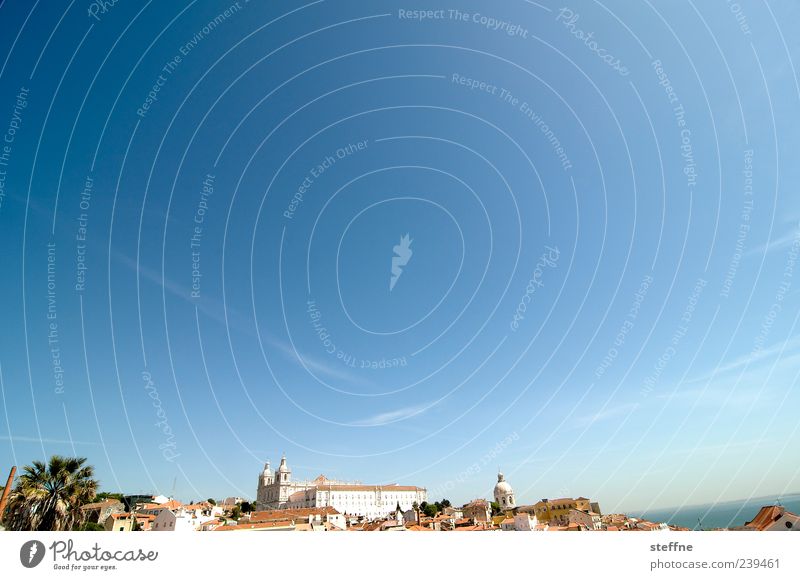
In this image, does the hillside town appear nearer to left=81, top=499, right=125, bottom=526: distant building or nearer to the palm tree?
left=81, top=499, right=125, bottom=526: distant building

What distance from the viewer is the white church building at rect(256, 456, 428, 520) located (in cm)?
8912

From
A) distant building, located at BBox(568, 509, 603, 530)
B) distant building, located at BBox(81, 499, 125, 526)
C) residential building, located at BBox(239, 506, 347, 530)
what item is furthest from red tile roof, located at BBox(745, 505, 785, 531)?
distant building, located at BBox(81, 499, 125, 526)

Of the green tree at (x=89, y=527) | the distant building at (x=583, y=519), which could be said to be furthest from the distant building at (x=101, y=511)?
the distant building at (x=583, y=519)

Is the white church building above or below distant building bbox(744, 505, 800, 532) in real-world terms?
below

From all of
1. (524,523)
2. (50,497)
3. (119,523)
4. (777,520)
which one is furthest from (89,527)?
(777,520)

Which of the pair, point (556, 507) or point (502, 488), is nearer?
point (556, 507)

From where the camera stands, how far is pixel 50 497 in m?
16.1

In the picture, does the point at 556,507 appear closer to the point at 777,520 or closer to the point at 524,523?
the point at 524,523
